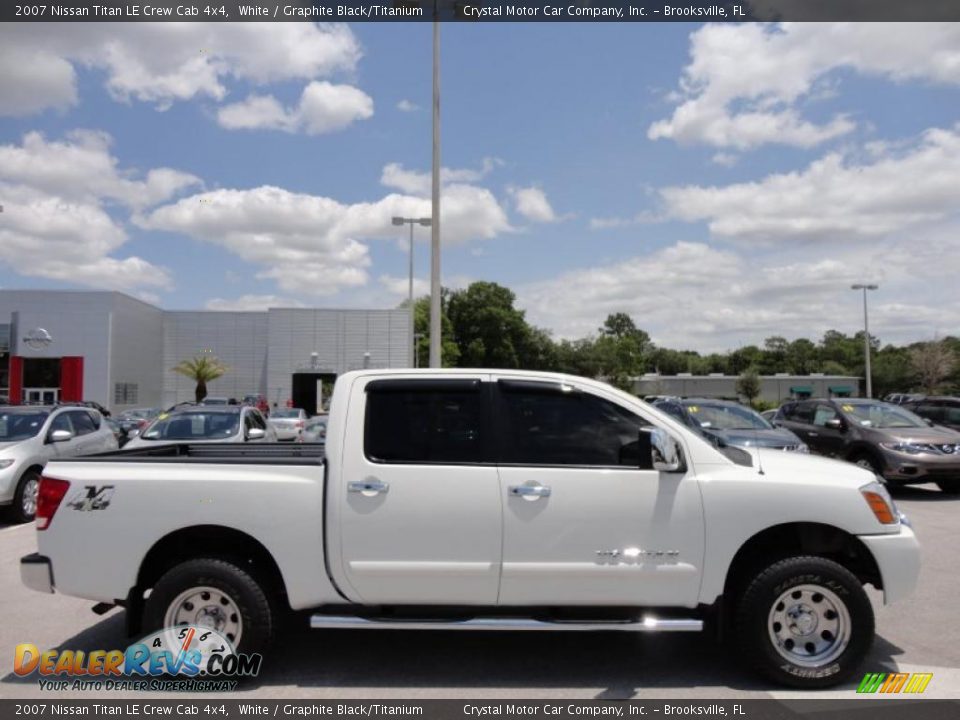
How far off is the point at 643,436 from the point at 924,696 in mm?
2268

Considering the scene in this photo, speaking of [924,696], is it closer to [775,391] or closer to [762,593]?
[762,593]

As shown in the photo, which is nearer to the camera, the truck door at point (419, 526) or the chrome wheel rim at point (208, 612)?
the truck door at point (419, 526)

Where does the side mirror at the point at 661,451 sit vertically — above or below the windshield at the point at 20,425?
above

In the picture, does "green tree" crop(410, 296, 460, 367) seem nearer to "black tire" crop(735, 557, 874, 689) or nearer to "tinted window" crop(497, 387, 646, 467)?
"tinted window" crop(497, 387, 646, 467)

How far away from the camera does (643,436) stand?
15.2 ft

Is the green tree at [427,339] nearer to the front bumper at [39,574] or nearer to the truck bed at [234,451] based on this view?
the truck bed at [234,451]

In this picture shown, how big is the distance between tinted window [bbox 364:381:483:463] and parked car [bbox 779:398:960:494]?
1044 centimetres

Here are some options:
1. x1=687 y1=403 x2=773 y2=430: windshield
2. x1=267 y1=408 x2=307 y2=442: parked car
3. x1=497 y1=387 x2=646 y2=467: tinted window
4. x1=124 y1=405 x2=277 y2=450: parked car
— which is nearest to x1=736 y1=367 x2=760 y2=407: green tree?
x1=267 y1=408 x2=307 y2=442: parked car

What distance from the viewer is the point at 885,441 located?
42.5ft

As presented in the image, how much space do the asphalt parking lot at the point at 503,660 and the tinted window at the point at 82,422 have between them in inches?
274

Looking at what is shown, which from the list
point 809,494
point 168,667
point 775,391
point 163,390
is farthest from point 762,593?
point 775,391

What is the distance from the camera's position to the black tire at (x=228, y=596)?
467cm

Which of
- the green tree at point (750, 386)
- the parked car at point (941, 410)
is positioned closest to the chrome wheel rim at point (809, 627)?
the parked car at point (941, 410)

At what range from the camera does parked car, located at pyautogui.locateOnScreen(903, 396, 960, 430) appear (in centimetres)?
1666
